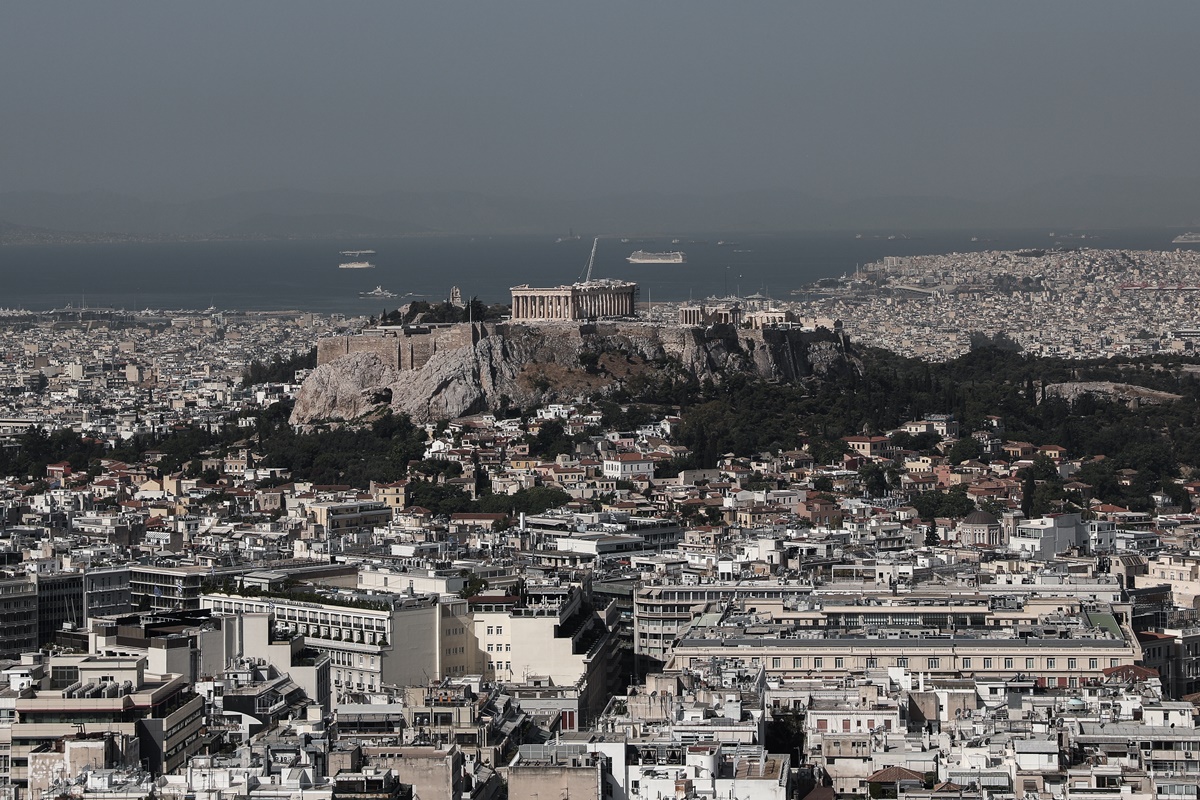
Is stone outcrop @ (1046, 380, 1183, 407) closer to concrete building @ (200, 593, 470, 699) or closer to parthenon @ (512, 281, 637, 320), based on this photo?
parthenon @ (512, 281, 637, 320)

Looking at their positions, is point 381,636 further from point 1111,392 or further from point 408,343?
point 1111,392

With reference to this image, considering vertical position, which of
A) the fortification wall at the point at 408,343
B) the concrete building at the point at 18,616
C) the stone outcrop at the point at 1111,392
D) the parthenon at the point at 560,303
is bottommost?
the stone outcrop at the point at 1111,392

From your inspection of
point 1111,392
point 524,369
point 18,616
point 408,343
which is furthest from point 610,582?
point 1111,392

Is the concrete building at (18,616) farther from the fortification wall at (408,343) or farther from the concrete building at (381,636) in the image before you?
the fortification wall at (408,343)

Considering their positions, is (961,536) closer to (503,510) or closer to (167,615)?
(503,510)

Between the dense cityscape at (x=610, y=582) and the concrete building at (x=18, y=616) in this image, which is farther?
the concrete building at (x=18, y=616)

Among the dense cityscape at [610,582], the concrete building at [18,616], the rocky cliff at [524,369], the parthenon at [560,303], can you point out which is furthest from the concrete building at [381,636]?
the parthenon at [560,303]

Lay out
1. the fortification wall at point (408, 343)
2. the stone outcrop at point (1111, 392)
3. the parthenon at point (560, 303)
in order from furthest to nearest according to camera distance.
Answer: the stone outcrop at point (1111, 392) → the parthenon at point (560, 303) → the fortification wall at point (408, 343)

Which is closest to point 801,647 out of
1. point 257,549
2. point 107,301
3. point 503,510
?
point 257,549
